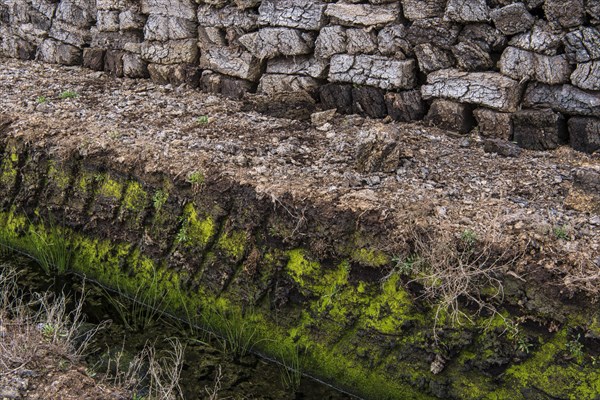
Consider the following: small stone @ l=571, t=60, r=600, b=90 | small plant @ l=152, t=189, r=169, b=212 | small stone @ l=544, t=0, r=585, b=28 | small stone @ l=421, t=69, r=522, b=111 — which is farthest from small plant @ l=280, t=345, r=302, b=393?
small stone @ l=544, t=0, r=585, b=28

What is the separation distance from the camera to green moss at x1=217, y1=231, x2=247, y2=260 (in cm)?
498

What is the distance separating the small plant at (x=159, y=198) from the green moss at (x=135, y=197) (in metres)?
0.10

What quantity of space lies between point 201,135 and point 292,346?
1944 millimetres

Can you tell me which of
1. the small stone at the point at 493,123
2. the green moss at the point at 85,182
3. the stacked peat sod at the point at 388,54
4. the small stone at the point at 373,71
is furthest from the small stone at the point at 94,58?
the small stone at the point at 493,123

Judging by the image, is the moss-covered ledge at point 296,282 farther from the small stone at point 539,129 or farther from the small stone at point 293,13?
the small stone at point 293,13

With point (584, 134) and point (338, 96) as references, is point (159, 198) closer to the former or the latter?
point (338, 96)

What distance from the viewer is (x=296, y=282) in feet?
15.8

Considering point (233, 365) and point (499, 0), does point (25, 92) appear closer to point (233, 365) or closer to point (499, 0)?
point (233, 365)

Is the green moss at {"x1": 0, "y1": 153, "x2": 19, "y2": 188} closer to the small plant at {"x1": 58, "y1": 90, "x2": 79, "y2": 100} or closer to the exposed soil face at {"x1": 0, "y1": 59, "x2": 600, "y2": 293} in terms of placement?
the exposed soil face at {"x1": 0, "y1": 59, "x2": 600, "y2": 293}

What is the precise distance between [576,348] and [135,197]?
327 cm

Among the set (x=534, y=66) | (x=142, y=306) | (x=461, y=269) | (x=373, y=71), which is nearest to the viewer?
(x=461, y=269)

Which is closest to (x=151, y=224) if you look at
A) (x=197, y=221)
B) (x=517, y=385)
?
(x=197, y=221)

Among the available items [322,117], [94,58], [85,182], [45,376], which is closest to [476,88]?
[322,117]

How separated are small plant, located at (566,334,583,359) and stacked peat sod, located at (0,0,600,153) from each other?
5.68 ft
